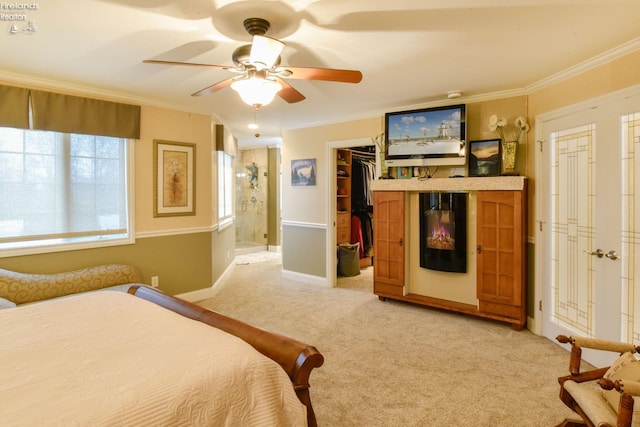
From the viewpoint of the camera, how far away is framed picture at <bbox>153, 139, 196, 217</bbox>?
4059mm

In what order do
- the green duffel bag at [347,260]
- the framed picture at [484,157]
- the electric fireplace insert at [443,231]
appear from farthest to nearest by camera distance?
the green duffel bag at [347,260] < the electric fireplace insert at [443,231] < the framed picture at [484,157]

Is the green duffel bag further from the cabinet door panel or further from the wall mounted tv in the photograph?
the cabinet door panel

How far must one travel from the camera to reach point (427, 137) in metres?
3.91

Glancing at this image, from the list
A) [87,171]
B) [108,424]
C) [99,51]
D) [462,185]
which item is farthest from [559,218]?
[87,171]

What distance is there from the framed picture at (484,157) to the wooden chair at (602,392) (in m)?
2.21

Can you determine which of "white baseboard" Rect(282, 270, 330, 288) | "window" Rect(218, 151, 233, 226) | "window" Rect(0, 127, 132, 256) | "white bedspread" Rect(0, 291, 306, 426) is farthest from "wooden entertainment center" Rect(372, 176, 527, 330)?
"window" Rect(0, 127, 132, 256)

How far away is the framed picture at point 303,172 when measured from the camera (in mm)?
5219

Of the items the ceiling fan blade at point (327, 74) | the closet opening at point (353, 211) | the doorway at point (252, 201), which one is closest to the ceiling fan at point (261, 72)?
the ceiling fan blade at point (327, 74)

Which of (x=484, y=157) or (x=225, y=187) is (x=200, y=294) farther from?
(x=484, y=157)

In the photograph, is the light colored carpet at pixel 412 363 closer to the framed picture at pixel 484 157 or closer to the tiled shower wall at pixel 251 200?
the framed picture at pixel 484 157

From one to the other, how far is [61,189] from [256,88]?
8.42 ft

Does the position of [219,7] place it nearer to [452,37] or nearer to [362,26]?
[362,26]

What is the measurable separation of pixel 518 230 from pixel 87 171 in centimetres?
441

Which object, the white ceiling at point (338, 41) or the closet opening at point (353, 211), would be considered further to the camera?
the closet opening at point (353, 211)
